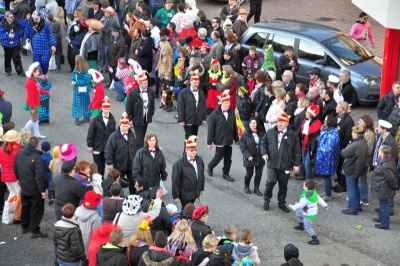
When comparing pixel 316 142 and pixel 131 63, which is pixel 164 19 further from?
pixel 316 142

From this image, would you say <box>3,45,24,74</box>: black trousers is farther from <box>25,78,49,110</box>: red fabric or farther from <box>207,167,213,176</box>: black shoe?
<box>207,167,213,176</box>: black shoe

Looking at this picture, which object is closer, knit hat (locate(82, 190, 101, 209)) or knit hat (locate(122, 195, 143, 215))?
knit hat (locate(122, 195, 143, 215))

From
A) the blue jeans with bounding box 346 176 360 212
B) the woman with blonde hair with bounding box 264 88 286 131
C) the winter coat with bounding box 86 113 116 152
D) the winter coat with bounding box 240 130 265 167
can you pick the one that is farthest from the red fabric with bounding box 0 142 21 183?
the blue jeans with bounding box 346 176 360 212

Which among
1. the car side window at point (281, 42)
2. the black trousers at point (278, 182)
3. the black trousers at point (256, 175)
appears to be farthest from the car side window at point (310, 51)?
the black trousers at point (278, 182)

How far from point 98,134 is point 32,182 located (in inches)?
90.3

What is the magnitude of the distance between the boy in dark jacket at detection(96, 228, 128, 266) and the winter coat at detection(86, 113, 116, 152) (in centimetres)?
490

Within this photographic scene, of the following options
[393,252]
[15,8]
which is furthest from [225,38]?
[393,252]

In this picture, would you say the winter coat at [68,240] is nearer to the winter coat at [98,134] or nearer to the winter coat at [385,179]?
the winter coat at [98,134]

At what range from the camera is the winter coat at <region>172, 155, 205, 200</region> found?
47.3 ft

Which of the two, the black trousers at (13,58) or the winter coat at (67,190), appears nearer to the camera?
the winter coat at (67,190)

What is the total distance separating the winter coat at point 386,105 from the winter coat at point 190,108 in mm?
3591

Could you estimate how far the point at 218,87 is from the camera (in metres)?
19.0

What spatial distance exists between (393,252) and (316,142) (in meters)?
2.97

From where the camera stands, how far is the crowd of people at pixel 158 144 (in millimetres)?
12266
